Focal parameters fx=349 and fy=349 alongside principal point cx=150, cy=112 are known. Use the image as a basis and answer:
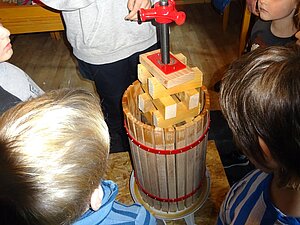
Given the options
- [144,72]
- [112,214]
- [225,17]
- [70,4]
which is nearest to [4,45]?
[70,4]

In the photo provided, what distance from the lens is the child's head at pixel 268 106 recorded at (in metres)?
0.59

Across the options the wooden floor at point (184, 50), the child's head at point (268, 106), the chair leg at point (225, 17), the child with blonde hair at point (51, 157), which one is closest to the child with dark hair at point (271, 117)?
the child's head at point (268, 106)

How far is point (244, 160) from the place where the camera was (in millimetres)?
1844

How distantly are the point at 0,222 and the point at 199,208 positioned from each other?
3.46ft

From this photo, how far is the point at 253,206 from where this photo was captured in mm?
868

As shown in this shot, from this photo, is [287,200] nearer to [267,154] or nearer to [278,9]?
[267,154]

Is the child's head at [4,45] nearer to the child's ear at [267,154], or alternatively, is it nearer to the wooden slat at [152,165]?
the wooden slat at [152,165]

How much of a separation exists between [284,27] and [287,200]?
2.88ft

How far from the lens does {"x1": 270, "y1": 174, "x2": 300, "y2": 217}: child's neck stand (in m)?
0.73

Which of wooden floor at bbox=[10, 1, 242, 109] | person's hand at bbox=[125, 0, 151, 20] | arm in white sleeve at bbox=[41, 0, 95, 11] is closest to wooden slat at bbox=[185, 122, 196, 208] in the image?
person's hand at bbox=[125, 0, 151, 20]

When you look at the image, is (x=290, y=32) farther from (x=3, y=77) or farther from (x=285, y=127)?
(x=3, y=77)

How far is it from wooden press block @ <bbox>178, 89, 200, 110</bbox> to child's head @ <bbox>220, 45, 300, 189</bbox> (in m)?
0.37

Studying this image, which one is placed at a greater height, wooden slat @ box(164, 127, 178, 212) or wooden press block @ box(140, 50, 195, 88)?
wooden press block @ box(140, 50, 195, 88)

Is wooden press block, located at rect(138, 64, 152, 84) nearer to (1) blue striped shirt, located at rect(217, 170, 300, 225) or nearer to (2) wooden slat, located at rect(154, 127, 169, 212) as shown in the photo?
(2) wooden slat, located at rect(154, 127, 169, 212)
